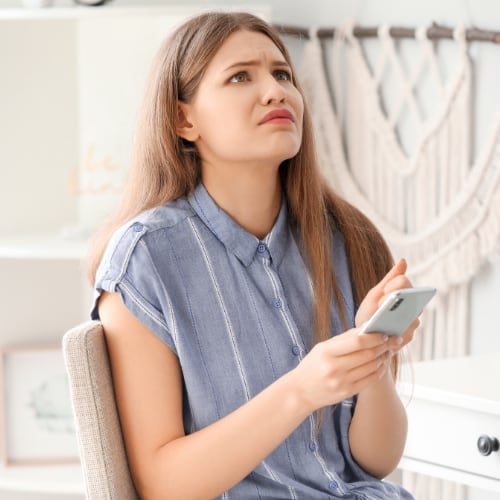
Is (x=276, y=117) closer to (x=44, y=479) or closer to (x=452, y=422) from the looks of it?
(x=452, y=422)

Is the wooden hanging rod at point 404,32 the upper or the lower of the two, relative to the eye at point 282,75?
upper

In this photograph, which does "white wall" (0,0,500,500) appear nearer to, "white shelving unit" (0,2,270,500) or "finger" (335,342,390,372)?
"white shelving unit" (0,2,270,500)

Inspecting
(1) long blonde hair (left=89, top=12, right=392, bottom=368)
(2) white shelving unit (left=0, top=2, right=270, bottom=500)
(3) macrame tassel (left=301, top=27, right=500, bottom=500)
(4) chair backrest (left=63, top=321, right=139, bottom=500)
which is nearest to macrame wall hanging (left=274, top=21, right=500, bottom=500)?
(3) macrame tassel (left=301, top=27, right=500, bottom=500)

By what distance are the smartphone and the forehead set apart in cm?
36

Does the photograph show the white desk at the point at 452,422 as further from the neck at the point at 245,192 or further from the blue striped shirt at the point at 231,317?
the neck at the point at 245,192

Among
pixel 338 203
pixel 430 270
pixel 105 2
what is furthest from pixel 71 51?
pixel 338 203

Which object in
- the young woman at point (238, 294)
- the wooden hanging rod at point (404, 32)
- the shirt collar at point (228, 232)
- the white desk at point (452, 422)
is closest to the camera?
the young woman at point (238, 294)

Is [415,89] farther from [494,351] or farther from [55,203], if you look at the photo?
[55,203]

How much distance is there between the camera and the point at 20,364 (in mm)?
2199

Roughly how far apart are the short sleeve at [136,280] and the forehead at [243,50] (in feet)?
0.72

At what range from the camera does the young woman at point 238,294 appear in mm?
1125

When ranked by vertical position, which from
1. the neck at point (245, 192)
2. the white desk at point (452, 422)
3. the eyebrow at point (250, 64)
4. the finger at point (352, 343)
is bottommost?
the white desk at point (452, 422)

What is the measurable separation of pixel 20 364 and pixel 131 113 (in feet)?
1.94

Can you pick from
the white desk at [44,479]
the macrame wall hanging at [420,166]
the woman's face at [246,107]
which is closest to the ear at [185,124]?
the woman's face at [246,107]
